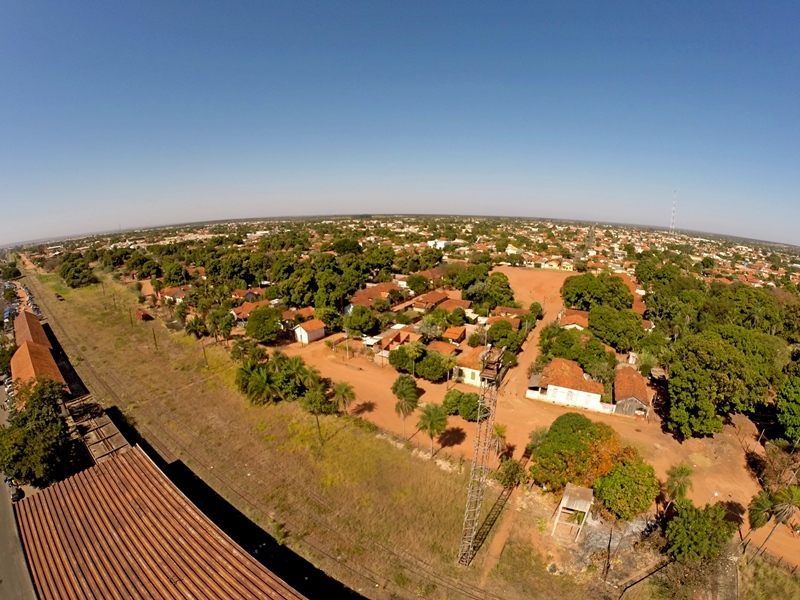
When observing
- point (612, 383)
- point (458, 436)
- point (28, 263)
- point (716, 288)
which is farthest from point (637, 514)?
point (28, 263)

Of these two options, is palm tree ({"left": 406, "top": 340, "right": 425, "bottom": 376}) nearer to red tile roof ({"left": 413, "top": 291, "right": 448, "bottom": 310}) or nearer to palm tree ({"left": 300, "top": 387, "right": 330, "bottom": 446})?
palm tree ({"left": 300, "top": 387, "right": 330, "bottom": 446})

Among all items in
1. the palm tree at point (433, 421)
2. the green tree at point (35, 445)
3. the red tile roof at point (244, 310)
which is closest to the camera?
the green tree at point (35, 445)

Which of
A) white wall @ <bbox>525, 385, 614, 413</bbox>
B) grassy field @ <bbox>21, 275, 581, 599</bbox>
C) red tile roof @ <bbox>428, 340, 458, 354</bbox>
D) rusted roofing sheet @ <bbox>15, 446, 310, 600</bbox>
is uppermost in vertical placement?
red tile roof @ <bbox>428, 340, 458, 354</bbox>

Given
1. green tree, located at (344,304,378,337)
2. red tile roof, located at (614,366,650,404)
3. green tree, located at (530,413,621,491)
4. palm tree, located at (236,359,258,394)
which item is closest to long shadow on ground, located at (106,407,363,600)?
palm tree, located at (236,359,258,394)

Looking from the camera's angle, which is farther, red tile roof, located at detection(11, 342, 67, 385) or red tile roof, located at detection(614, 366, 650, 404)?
red tile roof, located at detection(11, 342, 67, 385)

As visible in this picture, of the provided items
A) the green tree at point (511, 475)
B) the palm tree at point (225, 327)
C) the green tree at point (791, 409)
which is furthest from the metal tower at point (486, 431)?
the palm tree at point (225, 327)

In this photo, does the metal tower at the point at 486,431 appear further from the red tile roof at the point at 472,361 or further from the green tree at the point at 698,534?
the red tile roof at the point at 472,361

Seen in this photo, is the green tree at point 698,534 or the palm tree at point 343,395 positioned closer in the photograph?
the green tree at point 698,534
